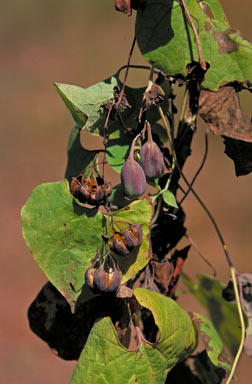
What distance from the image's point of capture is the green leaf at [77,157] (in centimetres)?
108

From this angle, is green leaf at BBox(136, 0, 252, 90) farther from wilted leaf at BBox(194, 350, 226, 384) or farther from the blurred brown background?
the blurred brown background

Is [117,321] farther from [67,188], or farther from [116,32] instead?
[116,32]

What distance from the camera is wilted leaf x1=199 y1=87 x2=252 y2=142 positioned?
2.85ft

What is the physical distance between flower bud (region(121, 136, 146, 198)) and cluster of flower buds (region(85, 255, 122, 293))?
11cm

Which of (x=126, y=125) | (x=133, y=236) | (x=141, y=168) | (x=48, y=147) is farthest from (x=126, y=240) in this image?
(x=48, y=147)

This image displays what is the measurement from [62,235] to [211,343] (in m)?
0.35

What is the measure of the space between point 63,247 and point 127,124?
0.24 m

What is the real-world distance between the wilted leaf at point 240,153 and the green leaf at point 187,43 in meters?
0.09

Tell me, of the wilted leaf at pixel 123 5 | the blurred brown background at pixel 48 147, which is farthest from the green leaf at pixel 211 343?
the blurred brown background at pixel 48 147

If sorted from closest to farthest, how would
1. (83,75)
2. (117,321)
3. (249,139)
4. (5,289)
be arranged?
(249,139), (117,321), (5,289), (83,75)

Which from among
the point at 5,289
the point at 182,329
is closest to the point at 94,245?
the point at 182,329

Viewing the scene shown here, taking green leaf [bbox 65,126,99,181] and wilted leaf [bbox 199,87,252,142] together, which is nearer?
wilted leaf [bbox 199,87,252,142]

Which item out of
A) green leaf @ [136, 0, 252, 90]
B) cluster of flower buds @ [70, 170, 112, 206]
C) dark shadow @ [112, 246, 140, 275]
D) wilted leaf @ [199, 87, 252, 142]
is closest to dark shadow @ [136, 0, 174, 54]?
green leaf @ [136, 0, 252, 90]

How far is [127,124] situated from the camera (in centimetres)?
99
